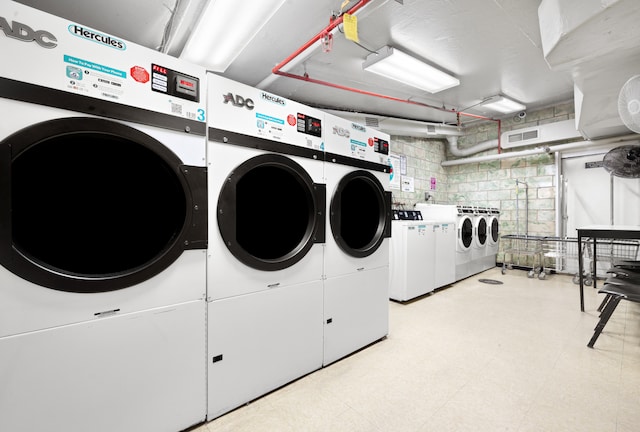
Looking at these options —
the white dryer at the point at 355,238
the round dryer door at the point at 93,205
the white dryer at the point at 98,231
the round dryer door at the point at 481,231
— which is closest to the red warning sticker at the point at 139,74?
the white dryer at the point at 98,231

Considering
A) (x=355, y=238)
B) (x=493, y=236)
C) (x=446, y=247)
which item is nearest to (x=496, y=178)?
(x=493, y=236)

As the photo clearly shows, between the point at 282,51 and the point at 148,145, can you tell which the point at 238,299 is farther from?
the point at 282,51

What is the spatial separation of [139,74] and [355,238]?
1949 millimetres

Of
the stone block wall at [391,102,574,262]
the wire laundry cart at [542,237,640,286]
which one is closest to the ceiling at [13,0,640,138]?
the stone block wall at [391,102,574,262]

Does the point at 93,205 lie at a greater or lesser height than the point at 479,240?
greater

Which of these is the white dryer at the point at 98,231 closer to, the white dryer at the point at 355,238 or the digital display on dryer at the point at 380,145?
the white dryer at the point at 355,238

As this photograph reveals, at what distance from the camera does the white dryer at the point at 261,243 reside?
4.59 feet

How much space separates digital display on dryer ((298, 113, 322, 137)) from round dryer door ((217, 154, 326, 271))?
9.8 inches

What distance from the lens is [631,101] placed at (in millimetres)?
1968

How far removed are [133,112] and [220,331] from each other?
113 cm

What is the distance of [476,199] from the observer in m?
5.96

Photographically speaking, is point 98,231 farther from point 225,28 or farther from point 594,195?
point 594,195

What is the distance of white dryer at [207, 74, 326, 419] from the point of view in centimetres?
140

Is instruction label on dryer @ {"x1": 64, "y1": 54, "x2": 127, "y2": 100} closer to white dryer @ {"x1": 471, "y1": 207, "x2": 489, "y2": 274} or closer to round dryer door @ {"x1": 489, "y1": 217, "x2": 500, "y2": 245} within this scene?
white dryer @ {"x1": 471, "y1": 207, "x2": 489, "y2": 274}
